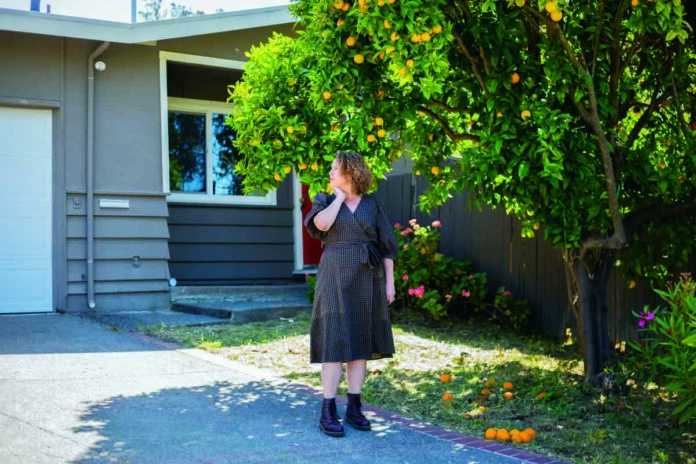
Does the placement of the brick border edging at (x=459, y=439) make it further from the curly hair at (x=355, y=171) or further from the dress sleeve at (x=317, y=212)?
the curly hair at (x=355, y=171)

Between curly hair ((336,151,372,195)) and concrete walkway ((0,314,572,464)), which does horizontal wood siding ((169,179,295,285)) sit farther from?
curly hair ((336,151,372,195))

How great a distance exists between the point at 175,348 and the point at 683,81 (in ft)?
16.6

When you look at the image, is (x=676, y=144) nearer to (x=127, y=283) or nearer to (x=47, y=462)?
(x=47, y=462)

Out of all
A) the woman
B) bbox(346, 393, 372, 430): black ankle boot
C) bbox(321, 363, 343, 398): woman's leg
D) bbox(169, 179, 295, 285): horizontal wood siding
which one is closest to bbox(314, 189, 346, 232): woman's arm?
the woman

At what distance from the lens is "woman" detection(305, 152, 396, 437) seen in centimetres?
472

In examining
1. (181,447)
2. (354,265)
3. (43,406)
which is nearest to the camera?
(181,447)

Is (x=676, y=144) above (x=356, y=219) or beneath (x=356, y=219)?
above

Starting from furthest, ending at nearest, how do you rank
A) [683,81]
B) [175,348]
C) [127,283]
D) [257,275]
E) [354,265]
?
1. [257,275]
2. [127,283]
3. [175,348]
4. [683,81]
5. [354,265]

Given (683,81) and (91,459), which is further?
(683,81)

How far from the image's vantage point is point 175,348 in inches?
291

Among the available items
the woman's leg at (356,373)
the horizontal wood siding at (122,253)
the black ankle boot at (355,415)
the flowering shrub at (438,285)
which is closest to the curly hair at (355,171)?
the woman's leg at (356,373)

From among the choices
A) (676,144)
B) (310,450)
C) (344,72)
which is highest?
(344,72)

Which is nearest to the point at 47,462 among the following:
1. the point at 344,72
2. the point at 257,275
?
the point at 344,72

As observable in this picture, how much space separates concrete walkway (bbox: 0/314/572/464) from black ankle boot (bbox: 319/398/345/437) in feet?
0.20
